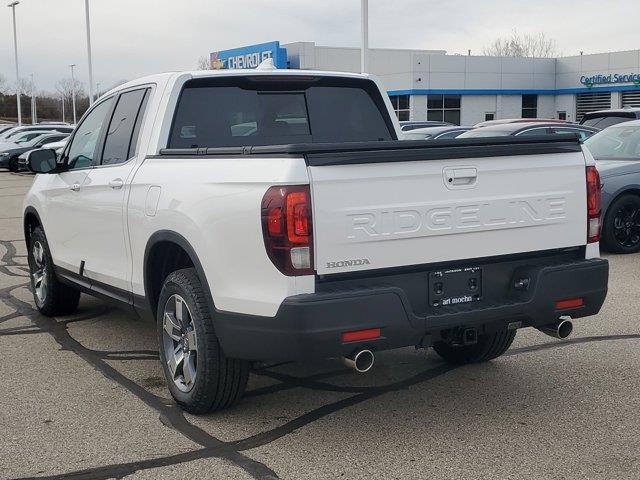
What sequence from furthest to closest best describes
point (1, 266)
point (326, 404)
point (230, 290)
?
point (1, 266) → point (326, 404) → point (230, 290)

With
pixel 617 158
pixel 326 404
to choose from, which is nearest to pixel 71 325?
pixel 326 404

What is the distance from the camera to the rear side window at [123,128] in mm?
5734

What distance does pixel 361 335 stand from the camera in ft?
13.3

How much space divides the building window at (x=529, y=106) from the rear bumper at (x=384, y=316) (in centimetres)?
5271

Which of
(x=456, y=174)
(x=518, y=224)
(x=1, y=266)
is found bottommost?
(x=1, y=266)

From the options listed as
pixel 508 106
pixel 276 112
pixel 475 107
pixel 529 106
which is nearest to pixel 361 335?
pixel 276 112

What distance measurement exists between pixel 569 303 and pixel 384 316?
1.20 meters

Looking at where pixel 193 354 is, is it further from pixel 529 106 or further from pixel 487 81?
pixel 529 106

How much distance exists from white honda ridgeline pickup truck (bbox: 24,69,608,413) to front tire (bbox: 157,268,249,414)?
1cm

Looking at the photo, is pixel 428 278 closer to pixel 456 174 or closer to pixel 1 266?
pixel 456 174

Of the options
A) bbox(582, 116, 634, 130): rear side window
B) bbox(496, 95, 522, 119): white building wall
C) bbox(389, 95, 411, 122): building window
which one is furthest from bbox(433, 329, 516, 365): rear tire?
bbox(496, 95, 522, 119): white building wall

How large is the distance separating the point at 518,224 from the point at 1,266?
7.77m

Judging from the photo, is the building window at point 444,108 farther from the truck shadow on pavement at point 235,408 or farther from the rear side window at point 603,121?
the truck shadow on pavement at point 235,408

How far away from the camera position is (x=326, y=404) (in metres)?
4.99
